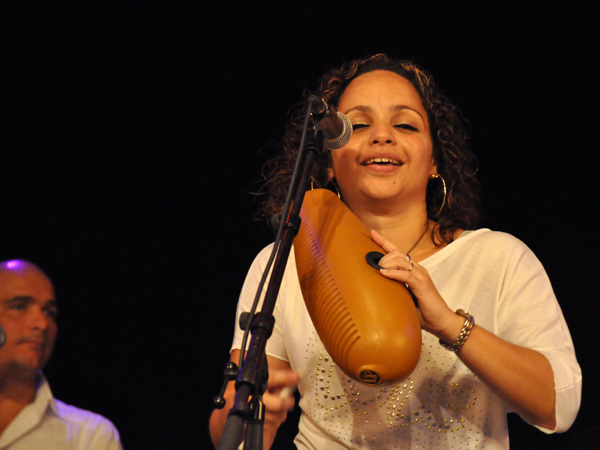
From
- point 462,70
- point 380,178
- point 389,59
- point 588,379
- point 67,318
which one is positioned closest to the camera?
point 380,178

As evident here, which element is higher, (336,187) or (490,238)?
(336,187)

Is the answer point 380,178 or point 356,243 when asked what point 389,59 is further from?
point 356,243

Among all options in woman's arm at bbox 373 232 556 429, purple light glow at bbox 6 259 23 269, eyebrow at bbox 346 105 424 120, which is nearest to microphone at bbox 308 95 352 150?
woman's arm at bbox 373 232 556 429

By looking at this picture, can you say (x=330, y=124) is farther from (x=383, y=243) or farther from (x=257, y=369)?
(x=257, y=369)

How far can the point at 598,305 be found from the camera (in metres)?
2.66

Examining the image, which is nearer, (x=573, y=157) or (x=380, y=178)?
(x=380, y=178)

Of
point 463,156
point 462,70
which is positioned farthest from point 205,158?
point 463,156

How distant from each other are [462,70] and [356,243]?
1730 millimetres

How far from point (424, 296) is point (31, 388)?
1539 millimetres

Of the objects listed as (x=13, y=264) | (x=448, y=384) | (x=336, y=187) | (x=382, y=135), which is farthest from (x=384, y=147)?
(x=13, y=264)

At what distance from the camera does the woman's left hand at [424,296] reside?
1.27 meters

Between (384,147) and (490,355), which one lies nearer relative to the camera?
(490,355)

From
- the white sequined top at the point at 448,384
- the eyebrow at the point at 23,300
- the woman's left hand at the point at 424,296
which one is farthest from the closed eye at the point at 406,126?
the eyebrow at the point at 23,300

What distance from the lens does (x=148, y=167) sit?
3.20 meters
